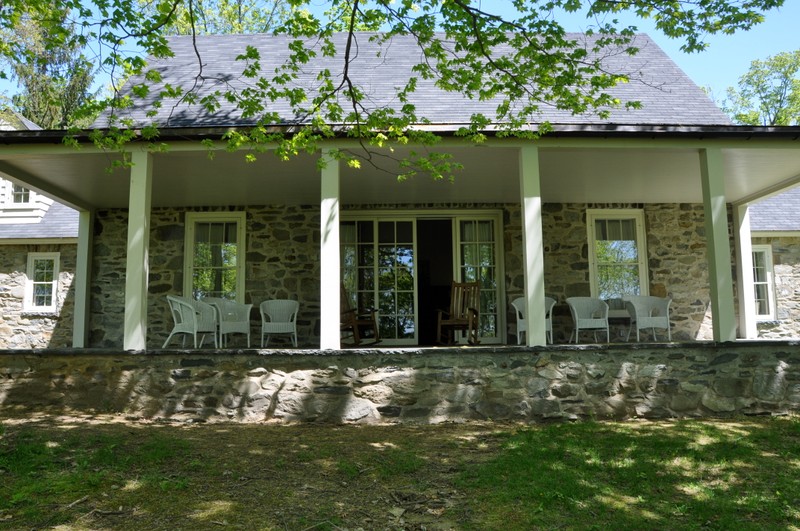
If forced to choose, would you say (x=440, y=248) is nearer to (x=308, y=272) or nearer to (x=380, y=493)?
(x=308, y=272)

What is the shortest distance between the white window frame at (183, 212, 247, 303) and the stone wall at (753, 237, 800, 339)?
7.64 meters

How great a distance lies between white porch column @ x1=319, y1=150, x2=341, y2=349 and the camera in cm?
532

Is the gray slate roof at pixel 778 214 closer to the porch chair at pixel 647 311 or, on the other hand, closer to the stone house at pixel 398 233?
the stone house at pixel 398 233

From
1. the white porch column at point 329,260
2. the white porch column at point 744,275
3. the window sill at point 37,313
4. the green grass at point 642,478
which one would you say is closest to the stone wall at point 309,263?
the white porch column at point 744,275

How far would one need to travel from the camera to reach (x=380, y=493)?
11.5ft

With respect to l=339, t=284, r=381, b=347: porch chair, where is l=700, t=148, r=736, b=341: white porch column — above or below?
above

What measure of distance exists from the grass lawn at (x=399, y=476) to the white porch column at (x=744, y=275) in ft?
12.3

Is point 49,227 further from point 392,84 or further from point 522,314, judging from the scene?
point 522,314

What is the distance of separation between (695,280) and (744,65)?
60.7 feet

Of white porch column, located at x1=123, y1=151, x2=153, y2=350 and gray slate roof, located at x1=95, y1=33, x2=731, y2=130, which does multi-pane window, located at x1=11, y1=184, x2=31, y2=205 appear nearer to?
gray slate roof, located at x1=95, y1=33, x2=731, y2=130

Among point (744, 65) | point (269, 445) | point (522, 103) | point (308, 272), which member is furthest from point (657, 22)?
point (744, 65)

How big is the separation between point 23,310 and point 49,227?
143 cm

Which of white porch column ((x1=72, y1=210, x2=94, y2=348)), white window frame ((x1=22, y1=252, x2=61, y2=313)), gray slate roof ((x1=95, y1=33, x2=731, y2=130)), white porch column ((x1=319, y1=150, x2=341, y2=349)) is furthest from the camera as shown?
white window frame ((x1=22, y1=252, x2=61, y2=313))

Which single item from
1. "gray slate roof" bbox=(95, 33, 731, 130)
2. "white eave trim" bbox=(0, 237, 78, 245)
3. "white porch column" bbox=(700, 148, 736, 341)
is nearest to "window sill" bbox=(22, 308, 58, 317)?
"white eave trim" bbox=(0, 237, 78, 245)
